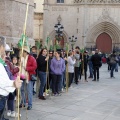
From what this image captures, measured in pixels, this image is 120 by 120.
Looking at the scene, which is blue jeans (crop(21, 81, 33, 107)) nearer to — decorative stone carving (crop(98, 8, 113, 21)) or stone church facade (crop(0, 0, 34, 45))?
stone church facade (crop(0, 0, 34, 45))

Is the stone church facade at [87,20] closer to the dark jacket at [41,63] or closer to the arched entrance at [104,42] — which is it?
the arched entrance at [104,42]

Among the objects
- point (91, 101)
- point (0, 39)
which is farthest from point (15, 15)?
point (0, 39)

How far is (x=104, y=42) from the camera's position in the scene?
4122 cm

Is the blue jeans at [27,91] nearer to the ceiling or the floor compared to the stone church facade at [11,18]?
nearer to the floor

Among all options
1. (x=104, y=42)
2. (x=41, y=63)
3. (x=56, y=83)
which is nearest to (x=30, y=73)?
(x=41, y=63)

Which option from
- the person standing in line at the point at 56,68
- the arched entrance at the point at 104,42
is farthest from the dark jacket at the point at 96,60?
the arched entrance at the point at 104,42

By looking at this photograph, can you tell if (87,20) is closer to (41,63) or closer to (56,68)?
(56,68)

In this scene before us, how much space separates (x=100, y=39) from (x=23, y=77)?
34.6m

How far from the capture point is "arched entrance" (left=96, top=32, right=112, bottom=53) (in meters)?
41.2

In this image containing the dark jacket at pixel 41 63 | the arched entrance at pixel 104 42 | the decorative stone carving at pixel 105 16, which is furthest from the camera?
the arched entrance at pixel 104 42

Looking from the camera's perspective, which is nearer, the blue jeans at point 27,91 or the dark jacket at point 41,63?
the blue jeans at point 27,91

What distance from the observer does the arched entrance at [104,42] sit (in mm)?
41156

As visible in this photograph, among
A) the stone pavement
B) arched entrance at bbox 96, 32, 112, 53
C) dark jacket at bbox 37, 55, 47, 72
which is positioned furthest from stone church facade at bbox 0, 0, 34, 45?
arched entrance at bbox 96, 32, 112, 53

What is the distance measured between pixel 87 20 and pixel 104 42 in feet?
13.8
